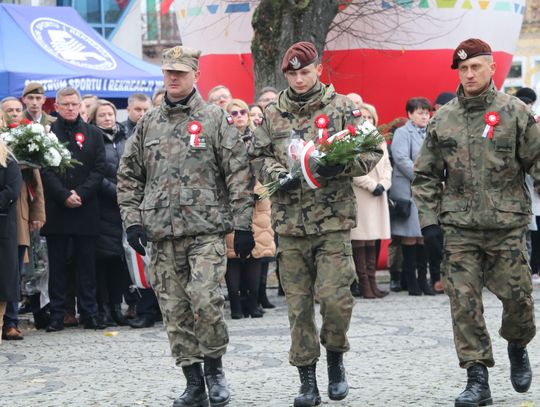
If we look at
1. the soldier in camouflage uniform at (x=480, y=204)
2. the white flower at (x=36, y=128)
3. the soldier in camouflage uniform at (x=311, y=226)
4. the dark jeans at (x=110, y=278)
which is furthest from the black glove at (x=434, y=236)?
the dark jeans at (x=110, y=278)

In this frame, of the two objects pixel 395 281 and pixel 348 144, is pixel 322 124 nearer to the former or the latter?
pixel 348 144

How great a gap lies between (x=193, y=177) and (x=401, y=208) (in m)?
7.21

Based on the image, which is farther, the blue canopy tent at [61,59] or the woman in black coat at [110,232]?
the blue canopy tent at [61,59]

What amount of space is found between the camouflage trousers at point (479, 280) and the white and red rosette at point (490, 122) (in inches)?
21.9

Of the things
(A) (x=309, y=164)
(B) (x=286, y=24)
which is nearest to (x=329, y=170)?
(A) (x=309, y=164)

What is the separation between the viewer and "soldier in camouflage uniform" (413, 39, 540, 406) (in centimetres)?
766

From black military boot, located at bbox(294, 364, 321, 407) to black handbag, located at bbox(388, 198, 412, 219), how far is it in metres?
7.16

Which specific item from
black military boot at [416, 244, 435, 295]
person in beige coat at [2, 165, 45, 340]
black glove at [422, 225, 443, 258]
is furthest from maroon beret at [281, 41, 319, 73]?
black military boot at [416, 244, 435, 295]

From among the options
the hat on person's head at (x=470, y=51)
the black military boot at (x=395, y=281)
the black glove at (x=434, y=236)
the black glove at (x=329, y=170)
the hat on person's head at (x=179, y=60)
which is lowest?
the black military boot at (x=395, y=281)

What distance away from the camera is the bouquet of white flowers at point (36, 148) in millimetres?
11664

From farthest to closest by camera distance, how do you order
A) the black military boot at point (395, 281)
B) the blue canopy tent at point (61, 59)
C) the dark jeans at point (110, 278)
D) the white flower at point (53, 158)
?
1. the blue canopy tent at point (61, 59)
2. the black military boot at point (395, 281)
3. the dark jeans at point (110, 278)
4. the white flower at point (53, 158)

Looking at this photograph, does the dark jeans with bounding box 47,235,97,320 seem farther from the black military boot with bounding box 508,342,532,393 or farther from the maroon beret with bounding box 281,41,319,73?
the black military boot with bounding box 508,342,532,393

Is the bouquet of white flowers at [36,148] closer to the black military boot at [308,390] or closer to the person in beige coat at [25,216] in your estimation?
the person in beige coat at [25,216]

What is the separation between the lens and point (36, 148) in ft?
38.2
